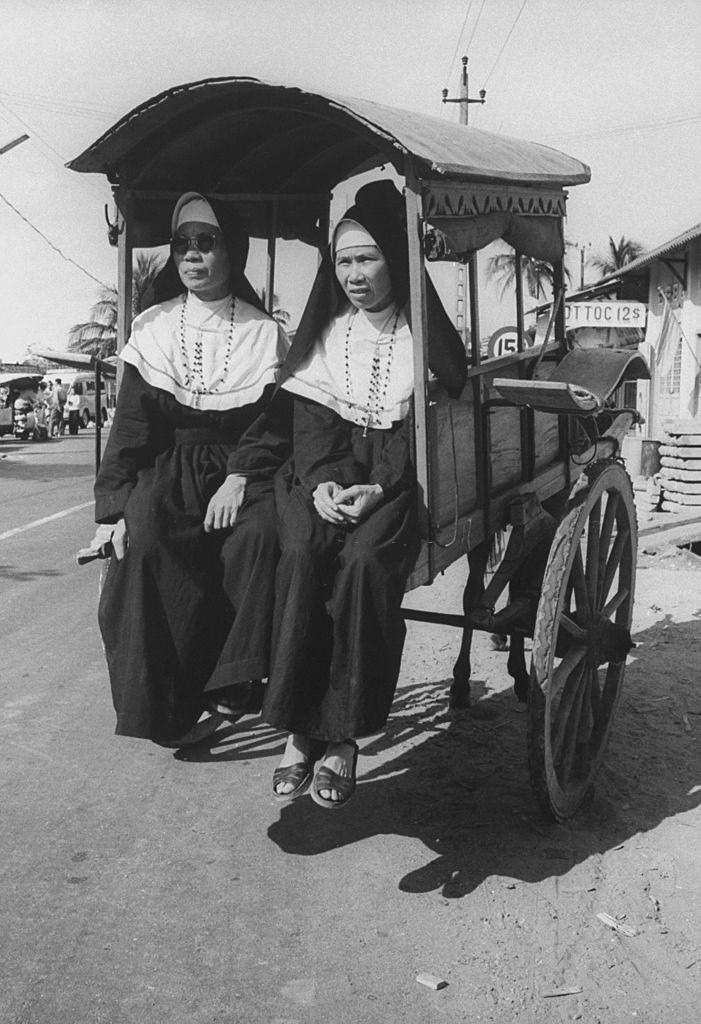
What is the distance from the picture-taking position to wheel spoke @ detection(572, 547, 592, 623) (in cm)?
370

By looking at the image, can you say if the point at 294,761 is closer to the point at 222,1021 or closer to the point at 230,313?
the point at 222,1021

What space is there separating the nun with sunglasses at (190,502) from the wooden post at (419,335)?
→ 54 centimetres

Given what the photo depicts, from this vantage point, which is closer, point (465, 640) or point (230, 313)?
point (230, 313)

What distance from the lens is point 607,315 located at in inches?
687

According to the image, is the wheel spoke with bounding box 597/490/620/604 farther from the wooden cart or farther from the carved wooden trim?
the carved wooden trim

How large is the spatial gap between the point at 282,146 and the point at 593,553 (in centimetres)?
210

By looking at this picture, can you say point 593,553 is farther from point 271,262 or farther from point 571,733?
point 271,262

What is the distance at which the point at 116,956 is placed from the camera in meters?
2.91

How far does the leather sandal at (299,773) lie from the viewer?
3299mm

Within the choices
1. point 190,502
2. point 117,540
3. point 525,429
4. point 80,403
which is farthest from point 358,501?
point 80,403

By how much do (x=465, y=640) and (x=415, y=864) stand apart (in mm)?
1568

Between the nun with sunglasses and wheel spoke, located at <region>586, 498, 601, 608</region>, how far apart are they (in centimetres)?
123

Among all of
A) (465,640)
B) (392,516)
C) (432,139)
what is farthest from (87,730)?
(432,139)

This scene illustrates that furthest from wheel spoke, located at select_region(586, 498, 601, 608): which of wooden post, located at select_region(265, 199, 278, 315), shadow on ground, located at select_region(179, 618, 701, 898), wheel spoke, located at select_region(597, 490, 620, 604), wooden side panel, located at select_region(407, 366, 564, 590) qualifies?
wooden post, located at select_region(265, 199, 278, 315)
